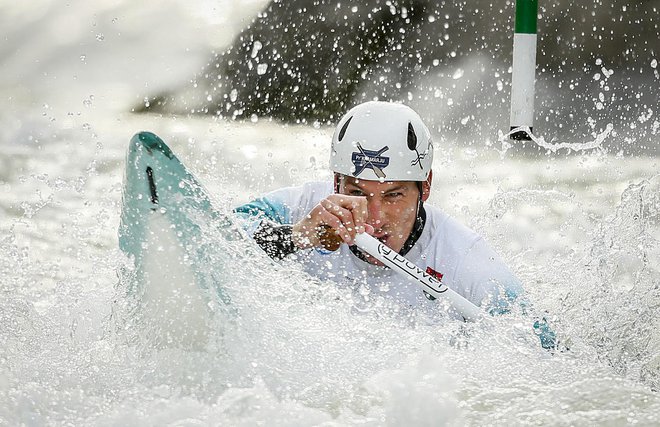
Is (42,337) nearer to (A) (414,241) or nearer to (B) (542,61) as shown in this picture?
(A) (414,241)

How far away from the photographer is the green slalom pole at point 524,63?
Answer: 17.1ft

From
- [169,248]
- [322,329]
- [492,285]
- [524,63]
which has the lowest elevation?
[322,329]

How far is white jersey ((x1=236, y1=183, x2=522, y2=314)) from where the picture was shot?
12.8 feet

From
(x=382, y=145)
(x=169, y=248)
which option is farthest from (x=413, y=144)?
(x=169, y=248)

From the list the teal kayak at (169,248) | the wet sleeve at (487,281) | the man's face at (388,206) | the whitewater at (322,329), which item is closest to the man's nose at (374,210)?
the man's face at (388,206)

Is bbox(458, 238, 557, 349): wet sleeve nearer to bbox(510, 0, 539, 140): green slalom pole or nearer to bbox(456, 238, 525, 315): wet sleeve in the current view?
bbox(456, 238, 525, 315): wet sleeve

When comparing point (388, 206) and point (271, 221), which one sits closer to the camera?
point (388, 206)

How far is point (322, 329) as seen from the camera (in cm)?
356

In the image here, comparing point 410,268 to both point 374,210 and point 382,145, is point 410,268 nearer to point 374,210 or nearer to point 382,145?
point 374,210

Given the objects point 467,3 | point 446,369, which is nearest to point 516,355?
point 446,369

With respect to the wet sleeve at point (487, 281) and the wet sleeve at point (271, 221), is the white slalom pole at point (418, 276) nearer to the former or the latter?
the wet sleeve at point (487, 281)

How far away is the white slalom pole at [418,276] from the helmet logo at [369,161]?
31cm

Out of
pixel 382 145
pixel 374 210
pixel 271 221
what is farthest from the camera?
pixel 271 221

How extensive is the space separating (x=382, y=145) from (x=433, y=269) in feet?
1.67
